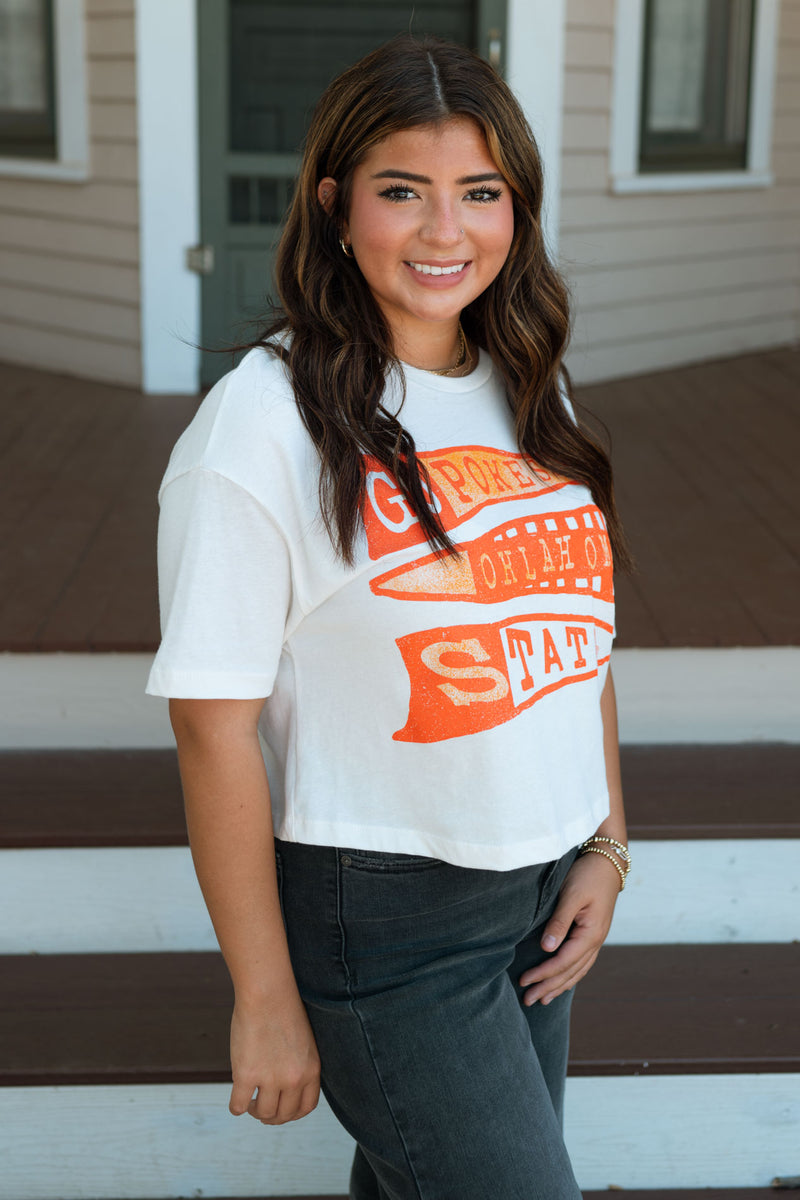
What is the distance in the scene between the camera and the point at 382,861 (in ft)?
4.15

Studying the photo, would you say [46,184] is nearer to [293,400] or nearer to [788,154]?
[788,154]

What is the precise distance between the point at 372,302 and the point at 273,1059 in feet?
2.54

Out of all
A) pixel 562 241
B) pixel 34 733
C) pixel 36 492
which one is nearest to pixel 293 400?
pixel 34 733

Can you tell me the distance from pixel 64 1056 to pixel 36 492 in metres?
1.90

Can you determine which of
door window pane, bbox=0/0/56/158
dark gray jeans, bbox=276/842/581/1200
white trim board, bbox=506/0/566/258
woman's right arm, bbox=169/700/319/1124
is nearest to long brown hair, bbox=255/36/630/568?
woman's right arm, bbox=169/700/319/1124

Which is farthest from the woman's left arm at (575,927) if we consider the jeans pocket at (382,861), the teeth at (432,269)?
the teeth at (432,269)

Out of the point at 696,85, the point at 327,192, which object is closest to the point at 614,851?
the point at 327,192

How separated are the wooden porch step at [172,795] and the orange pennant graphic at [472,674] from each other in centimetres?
97

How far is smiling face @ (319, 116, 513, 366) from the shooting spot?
1283 mm

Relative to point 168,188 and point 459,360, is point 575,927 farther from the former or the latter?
point 168,188

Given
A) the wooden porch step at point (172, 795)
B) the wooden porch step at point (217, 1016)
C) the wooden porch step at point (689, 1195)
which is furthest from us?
the wooden porch step at point (172, 795)

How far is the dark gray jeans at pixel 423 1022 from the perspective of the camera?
122 centimetres

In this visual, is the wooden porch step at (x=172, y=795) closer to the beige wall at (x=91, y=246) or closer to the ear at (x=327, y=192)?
the ear at (x=327, y=192)

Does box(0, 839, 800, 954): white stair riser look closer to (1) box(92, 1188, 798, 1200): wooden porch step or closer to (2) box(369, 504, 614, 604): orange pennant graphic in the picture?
(1) box(92, 1188, 798, 1200): wooden porch step
